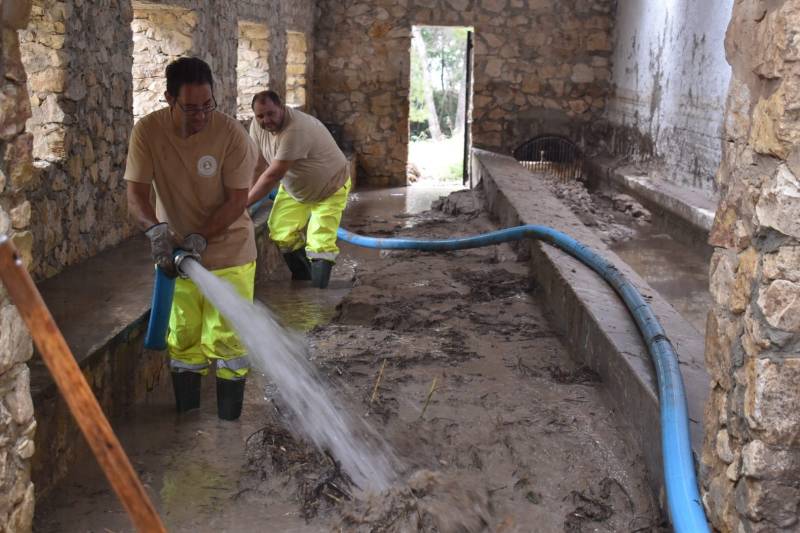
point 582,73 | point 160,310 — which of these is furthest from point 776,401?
point 582,73

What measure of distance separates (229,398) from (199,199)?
2.69ft

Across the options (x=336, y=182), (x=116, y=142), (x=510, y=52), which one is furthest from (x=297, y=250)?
(x=510, y=52)

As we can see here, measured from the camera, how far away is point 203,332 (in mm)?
3375

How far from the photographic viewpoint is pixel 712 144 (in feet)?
26.4

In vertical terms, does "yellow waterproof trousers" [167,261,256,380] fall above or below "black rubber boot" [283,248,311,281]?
above

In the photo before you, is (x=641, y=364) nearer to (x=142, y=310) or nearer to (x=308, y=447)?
(x=308, y=447)

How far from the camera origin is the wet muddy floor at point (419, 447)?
2.74 m

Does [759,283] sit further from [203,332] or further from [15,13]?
[203,332]

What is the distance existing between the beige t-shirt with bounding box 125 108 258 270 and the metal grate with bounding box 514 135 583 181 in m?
9.06

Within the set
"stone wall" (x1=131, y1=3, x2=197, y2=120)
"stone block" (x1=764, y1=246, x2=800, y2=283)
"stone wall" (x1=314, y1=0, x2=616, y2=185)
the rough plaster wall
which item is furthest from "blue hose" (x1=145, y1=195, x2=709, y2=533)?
"stone wall" (x1=314, y1=0, x2=616, y2=185)

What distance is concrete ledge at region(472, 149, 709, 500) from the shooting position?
3.02m

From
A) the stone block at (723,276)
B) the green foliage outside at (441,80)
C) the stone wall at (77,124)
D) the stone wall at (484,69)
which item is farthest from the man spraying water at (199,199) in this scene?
the green foliage outside at (441,80)

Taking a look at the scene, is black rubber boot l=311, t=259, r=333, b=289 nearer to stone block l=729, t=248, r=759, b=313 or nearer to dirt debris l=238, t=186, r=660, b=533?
dirt debris l=238, t=186, r=660, b=533

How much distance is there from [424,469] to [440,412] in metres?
0.59
